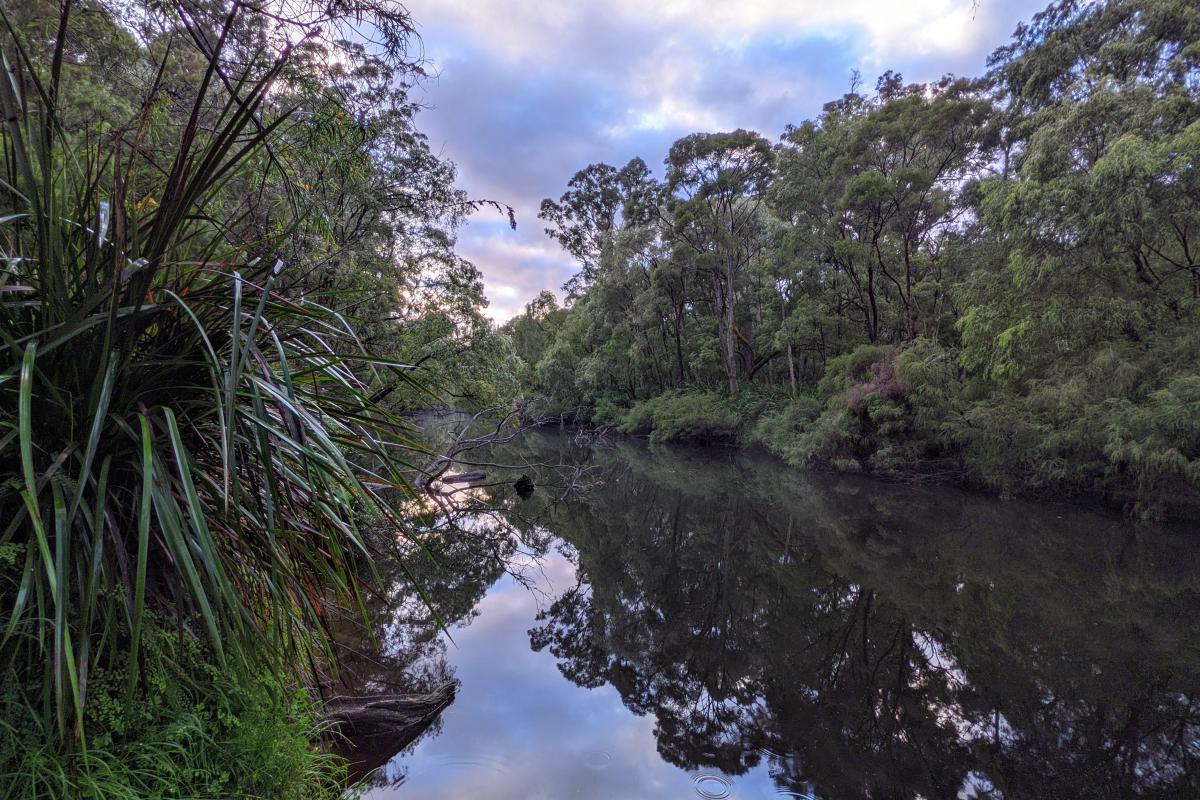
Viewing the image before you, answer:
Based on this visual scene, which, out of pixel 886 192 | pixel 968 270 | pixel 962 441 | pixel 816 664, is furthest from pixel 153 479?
pixel 968 270

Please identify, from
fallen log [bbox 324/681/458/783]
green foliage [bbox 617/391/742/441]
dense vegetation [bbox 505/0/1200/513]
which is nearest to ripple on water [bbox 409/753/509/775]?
fallen log [bbox 324/681/458/783]

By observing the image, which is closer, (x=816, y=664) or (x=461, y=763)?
(x=461, y=763)

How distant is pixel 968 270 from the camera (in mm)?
13883

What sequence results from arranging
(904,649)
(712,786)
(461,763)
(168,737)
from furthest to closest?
(904,649) < (461,763) < (712,786) < (168,737)

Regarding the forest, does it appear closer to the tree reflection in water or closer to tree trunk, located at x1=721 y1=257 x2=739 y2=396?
tree trunk, located at x1=721 y1=257 x2=739 y2=396

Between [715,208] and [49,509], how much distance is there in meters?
20.4

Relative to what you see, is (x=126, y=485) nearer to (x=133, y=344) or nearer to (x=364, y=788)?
(x=133, y=344)

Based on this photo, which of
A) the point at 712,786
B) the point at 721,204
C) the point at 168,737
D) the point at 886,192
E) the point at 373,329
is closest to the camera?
the point at 168,737

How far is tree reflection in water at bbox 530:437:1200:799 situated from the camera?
3084 mm

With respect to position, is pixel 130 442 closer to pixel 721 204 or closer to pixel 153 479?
pixel 153 479

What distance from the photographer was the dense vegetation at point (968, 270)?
827cm

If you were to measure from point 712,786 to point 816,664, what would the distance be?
1.61 metres

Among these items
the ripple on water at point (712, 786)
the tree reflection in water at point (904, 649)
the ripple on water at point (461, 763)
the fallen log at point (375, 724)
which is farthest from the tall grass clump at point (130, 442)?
the tree reflection in water at point (904, 649)

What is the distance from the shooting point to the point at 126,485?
1426 mm
